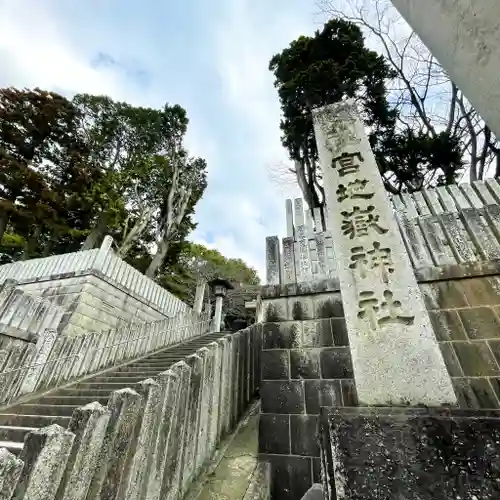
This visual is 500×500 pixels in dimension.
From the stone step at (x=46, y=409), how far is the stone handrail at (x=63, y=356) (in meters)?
0.33

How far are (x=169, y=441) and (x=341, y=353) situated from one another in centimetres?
210

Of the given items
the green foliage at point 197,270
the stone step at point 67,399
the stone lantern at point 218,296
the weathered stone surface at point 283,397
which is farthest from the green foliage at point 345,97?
the green foliage at point 197,270

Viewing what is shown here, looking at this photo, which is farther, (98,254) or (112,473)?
(98,254)

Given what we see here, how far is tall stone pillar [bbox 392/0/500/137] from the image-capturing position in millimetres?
908

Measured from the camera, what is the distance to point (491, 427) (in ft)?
3.56

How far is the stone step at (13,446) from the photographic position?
116 inches

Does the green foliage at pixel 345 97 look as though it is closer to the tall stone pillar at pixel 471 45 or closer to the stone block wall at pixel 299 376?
the stone block wall at pixel 299 376

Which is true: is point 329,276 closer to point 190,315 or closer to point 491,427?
point 491,427

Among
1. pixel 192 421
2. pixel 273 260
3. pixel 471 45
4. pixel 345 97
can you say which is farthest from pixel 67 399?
pixel 345 97

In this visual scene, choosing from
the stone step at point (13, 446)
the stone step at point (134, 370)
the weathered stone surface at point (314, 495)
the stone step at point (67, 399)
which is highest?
the stone step at point (134, 370)

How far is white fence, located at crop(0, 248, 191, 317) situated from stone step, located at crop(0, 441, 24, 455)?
5700 millimetres

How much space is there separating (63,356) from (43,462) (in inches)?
177

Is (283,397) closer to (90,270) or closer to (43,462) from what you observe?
(43,462)

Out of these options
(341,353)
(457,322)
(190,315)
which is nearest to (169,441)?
(341,353)
